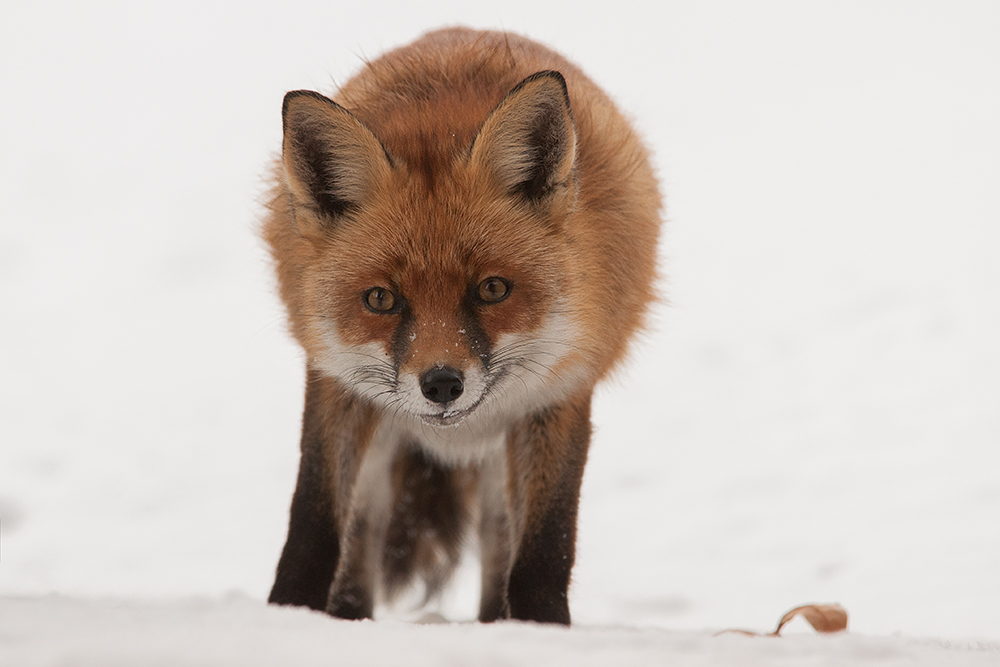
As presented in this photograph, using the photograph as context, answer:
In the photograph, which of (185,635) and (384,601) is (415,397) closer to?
(185,635)

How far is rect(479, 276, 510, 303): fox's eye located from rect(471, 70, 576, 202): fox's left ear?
27cm

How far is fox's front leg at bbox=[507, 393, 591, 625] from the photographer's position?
2.29m

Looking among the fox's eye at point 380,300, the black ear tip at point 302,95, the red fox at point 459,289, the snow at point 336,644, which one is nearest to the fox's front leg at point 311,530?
the red fox at point 459,289

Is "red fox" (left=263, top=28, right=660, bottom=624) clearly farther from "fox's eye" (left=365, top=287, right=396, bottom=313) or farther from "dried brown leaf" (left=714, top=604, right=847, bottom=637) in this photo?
"dried brown leaf" (left=714, top=604, right=847, bottom=637)

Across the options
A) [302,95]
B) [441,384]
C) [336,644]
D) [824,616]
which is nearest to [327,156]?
[302,95]

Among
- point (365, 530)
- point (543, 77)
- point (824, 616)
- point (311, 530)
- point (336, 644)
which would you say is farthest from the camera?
point (365, 530)

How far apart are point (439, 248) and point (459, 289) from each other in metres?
0.11

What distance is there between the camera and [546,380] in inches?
90.9

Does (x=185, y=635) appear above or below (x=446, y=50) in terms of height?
below

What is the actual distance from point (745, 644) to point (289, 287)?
1.64m

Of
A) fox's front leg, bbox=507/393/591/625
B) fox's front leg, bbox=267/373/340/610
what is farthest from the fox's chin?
fox's front leg, bbox=267/373/340/610

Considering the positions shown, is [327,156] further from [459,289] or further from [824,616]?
[824,616]

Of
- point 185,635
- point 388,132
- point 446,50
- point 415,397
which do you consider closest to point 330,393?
point 415,397

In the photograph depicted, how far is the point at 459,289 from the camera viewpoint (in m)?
2.00
